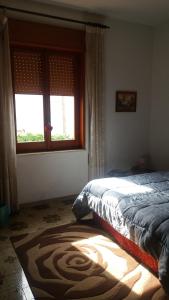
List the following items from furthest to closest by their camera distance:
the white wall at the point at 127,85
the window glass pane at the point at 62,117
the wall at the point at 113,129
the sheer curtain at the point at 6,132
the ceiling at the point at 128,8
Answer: the white wall at the point at 127,85, the window glass pane at the point at 62,117, the wall at the point at 113,129, the ceiling at the point at 128,8, the sheer curtain at the point at 6,132

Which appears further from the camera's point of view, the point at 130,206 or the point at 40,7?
the point at 40,7

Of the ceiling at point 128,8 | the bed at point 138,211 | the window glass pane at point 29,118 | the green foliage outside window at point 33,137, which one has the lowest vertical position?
the bed at point 138,211

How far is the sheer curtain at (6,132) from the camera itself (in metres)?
3.01

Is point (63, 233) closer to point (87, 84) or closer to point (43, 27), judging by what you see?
point (87, 84)

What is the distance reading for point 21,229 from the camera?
9.43 feet

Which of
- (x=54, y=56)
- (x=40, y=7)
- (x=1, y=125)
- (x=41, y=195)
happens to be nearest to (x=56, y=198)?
(x=41, y=195)

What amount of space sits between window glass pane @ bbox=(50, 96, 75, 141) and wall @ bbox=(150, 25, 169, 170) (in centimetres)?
153

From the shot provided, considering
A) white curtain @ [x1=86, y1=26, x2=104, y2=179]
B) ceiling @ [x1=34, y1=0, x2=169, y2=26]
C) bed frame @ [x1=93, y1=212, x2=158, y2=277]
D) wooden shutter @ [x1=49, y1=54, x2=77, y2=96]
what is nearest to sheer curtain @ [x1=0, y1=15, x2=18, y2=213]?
wooden shutter @ [x1=49, y1=54, x2=77, y2=96]

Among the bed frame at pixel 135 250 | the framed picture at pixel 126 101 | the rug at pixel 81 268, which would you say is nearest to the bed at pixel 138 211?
the bed frame at pixel 135 250

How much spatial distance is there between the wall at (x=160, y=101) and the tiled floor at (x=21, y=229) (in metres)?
1.79

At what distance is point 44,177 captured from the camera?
141 inches

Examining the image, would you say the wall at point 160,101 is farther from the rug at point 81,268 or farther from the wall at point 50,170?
the rug at point 81,268

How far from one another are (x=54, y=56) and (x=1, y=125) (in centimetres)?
131

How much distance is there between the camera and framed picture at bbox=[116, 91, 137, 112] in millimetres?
4035
